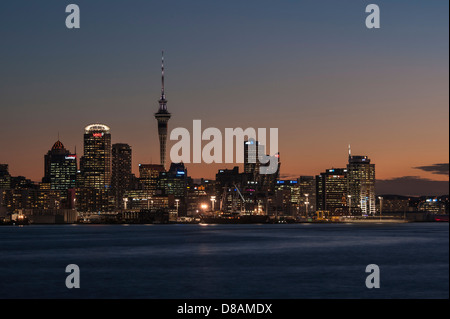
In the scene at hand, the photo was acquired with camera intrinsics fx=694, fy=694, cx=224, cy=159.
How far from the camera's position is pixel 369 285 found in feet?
250

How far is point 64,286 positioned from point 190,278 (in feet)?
53.3

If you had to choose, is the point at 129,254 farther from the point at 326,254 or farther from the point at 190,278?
the point at 190,278

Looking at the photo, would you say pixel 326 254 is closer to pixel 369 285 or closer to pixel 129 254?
pixel 129 254

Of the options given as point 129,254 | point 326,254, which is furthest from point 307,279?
point 129,254

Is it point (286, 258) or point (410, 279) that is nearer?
point (410, 279)

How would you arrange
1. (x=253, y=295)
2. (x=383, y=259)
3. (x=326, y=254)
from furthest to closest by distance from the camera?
(x=326, y=254) < (x=383, y=259) < (x=253, y=295)

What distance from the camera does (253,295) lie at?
69.5m
